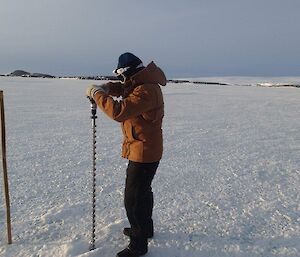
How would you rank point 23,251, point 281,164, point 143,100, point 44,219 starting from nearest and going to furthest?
point 143,100 < point 23,251 < point 44,219 < point 281,164

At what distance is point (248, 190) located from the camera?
4.82 m

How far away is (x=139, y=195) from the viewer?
315cm

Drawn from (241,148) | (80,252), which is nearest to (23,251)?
(80,252)

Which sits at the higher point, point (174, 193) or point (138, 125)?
point (138, 125)

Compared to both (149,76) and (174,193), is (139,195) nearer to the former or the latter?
(149,76)

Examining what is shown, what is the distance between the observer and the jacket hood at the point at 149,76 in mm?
2902

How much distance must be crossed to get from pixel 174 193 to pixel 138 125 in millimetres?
1870

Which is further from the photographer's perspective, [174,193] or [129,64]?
[174,193]

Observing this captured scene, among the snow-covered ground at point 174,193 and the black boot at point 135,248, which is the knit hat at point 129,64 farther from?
the snow-covered ground at point 174,193

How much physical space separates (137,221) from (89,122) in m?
6.74

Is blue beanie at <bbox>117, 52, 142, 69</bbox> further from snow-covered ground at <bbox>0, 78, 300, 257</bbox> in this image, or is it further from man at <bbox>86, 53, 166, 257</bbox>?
snow-covered ground at <bbox>0, 78, 300, 257</bbox>

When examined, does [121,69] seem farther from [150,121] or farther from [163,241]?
[163,241]

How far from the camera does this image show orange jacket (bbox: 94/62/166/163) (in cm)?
284

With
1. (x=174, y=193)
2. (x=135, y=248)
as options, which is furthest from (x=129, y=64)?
(x=174, y=193)
